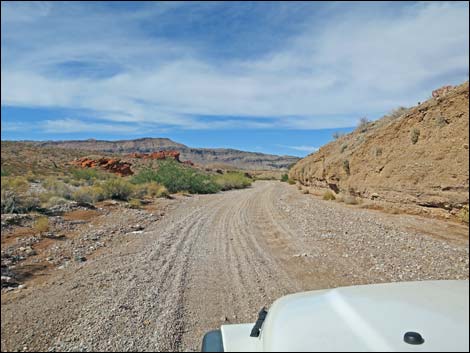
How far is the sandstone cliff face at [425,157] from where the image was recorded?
651 cm

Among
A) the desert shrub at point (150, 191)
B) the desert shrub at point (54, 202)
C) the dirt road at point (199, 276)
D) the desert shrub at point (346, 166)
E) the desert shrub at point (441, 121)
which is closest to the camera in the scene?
the dirt road at point (199, 276)

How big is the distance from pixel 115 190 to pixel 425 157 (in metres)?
10.7

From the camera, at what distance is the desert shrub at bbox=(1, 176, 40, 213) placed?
3.20 m

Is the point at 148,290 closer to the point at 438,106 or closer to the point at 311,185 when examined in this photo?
the point at 438,106

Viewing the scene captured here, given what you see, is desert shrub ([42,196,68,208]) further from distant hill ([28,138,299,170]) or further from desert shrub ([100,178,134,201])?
distant hill ([28,138,299,170])

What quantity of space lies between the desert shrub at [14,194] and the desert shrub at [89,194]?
452cm

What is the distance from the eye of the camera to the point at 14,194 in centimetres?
411

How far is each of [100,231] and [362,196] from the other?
Result: 27.7 feet

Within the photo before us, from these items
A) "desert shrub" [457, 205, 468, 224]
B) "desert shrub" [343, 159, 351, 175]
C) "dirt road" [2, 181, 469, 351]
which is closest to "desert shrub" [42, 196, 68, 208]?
"dirt road" [2, 181, 469, 351]

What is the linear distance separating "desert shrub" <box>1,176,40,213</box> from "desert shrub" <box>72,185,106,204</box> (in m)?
4.52

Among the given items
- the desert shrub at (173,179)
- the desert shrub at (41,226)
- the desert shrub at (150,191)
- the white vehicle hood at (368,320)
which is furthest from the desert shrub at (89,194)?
the white vehicle hood at (368,320)

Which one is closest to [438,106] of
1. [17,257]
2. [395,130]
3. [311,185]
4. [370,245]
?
[395,130]

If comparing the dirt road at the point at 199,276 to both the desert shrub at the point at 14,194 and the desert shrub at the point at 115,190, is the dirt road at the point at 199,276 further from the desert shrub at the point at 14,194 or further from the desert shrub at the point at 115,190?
the desert shrub at the point at 115,190

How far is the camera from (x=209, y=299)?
154 inches
